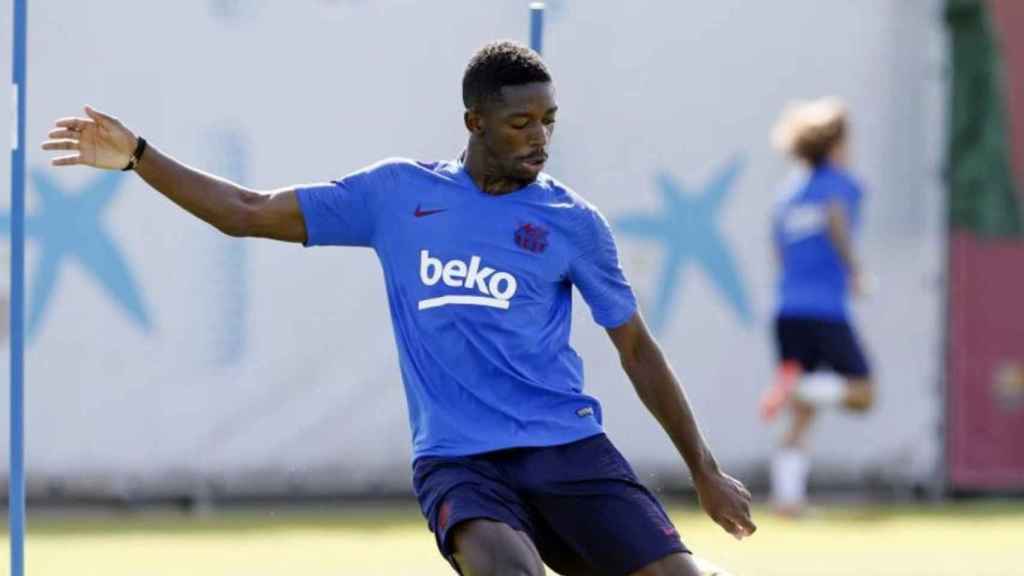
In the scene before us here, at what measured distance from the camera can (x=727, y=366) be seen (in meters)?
12.8

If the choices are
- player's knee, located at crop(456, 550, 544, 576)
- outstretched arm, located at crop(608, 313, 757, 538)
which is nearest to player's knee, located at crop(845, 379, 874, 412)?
outstretched arm, located at crop(608, 313, 757, 538)

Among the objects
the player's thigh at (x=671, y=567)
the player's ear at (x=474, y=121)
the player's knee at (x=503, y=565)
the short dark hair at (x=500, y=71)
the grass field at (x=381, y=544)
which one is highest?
the short dark hair at (x=500, y=71)

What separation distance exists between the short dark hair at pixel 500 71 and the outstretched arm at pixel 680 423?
77 cm

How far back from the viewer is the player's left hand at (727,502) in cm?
601

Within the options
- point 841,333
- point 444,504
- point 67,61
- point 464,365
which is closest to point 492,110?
point 464,365

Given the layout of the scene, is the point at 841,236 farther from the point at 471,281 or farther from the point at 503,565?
the point at 503,565

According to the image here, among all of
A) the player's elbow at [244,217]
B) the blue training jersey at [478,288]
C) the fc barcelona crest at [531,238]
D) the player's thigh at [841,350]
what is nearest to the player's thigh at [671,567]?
the blue training jersey at [478,288]

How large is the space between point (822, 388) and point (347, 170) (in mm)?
3093

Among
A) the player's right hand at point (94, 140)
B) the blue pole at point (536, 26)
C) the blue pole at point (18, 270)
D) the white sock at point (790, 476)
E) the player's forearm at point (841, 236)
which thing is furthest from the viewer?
the white sock at point (790, 476)

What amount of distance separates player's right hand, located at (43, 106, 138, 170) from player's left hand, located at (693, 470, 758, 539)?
188cm

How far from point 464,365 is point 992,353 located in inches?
316

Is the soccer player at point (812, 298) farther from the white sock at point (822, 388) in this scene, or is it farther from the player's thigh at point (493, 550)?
the player's thigh at point (493, 550)

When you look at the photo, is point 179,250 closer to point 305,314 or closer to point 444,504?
point 305,314

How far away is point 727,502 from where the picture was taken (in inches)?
237
